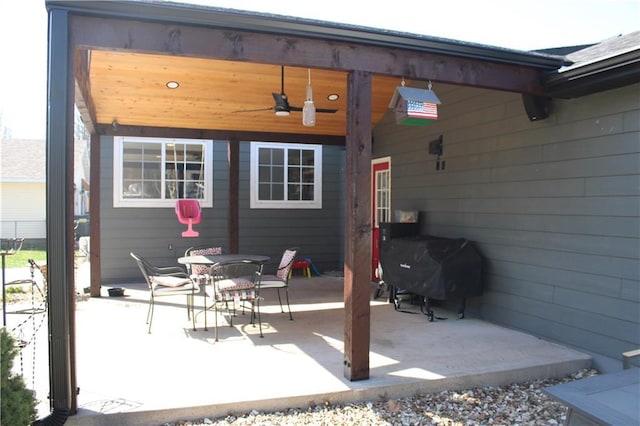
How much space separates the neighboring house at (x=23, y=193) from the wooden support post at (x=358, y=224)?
1463 cm

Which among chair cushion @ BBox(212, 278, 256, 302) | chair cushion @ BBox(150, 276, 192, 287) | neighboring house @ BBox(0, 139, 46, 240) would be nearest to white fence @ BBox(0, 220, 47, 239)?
neighboring house @ BBox(0, 139, 46, 240)

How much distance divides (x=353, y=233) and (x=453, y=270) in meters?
2.02

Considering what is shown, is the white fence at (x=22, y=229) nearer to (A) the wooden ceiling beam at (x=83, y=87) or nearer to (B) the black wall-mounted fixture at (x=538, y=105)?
(A) the wooden ceiling beam at (x=83, y=87)

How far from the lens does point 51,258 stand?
8.84ft

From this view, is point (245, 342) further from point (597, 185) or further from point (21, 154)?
point (21, 154)

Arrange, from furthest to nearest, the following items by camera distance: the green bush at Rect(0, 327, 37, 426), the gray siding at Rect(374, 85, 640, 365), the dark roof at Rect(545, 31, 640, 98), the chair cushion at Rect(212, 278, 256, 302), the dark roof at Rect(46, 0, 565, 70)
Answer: the chair cushion at Rect(212, 278, 256, 302) → the gray siding at Rect(374, 85, 640, 365) → the dark roof at Rect(545, 31, 640, 98) → the dark roof at Rect(46, 0, 565, 70) → the green bush at Rect(0, 327, 37, 426)

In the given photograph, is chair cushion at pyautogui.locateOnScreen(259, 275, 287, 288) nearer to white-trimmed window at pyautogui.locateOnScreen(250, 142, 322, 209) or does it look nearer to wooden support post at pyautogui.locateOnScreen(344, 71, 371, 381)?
wooden support post at pyautogui.locateOnScreen(344, 71, 371, 381)

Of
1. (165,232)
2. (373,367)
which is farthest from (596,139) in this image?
A: (165,232)

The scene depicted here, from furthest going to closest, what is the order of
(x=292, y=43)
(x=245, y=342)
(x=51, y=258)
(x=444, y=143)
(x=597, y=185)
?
(x=444, y=143), (x=245, y=342), (x=597, y=185), (x=292, y=43), (x=51, y=258)

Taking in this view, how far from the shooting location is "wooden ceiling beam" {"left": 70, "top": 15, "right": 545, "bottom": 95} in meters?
2.84

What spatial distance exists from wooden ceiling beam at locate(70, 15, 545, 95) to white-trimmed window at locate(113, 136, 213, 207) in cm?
513

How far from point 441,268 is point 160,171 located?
5.17 m

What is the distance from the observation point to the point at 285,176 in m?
8.76

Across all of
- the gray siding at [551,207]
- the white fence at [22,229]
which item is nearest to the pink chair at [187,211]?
the gray siding at [551,207]
